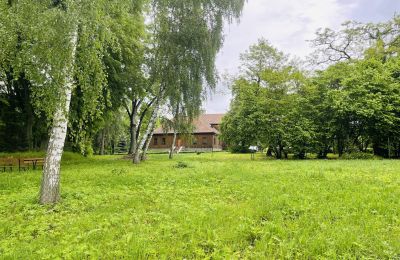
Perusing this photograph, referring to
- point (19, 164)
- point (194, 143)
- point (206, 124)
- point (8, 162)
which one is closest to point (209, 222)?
point (19, 164)

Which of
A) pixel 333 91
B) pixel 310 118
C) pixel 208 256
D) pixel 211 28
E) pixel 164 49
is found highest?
pixel 211 28

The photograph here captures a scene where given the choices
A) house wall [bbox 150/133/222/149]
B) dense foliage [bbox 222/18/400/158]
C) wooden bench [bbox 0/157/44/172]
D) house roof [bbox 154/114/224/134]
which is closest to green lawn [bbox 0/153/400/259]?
wooden bench [bbox 0/157/44/172]

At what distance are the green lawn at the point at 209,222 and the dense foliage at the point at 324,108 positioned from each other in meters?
13.0

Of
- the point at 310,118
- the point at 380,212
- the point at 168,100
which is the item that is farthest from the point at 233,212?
the point at 310,118

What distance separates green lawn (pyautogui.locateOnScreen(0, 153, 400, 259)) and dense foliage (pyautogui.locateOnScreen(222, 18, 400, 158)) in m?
13.0

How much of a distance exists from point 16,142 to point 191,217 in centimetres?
2049

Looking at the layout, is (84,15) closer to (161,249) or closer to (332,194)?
(161,249)

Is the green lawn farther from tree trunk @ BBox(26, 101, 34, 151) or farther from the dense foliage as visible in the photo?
the dense foliage

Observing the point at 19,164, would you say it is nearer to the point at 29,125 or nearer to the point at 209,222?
the point at 29,125

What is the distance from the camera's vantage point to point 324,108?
20.9 m

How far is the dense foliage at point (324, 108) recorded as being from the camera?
1912cm

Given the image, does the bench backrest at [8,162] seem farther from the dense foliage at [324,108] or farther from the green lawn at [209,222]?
the dense foliage at [324,108]

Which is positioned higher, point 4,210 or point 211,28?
point 211,28

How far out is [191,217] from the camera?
193 inches
